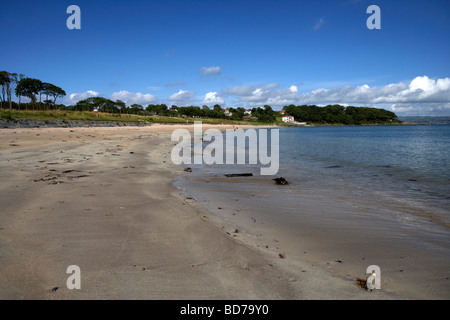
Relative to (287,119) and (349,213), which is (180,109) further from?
(349,213)

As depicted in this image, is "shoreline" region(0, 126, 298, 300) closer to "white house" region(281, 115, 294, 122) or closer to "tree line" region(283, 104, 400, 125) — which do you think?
"white house" region(281, 115, 294, 122)

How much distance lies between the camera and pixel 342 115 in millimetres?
177000

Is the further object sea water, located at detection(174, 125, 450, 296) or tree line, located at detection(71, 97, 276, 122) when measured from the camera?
tree line, located at detection(71, 97, 276, 122)

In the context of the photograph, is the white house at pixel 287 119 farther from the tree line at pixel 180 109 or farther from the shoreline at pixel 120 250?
→ the shoreline at pixel 120 250

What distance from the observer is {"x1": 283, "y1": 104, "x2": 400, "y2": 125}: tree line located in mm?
176000

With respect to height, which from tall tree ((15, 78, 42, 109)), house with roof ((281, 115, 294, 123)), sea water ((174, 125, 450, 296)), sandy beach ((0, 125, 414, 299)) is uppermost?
house with roof ((281, 115, 294, 123))

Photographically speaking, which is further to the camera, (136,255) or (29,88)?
(29,88)

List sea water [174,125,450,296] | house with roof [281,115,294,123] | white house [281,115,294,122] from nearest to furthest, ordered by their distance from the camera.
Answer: sea water [174,125,450,296] → house with roof [281,115,294,123] → white house [281,115,294,122]

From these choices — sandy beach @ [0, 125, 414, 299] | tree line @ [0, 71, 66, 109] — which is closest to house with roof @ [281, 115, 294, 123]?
tree line @ [0, 71, 66, 109]

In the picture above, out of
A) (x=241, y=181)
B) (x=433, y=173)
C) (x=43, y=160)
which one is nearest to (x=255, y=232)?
(x=241, y=181)

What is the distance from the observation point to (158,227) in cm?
379

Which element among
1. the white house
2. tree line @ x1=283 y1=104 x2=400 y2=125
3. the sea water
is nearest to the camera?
the sea water

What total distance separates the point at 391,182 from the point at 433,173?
318 cm

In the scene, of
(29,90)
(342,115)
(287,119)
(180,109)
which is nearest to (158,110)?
(180,109)
